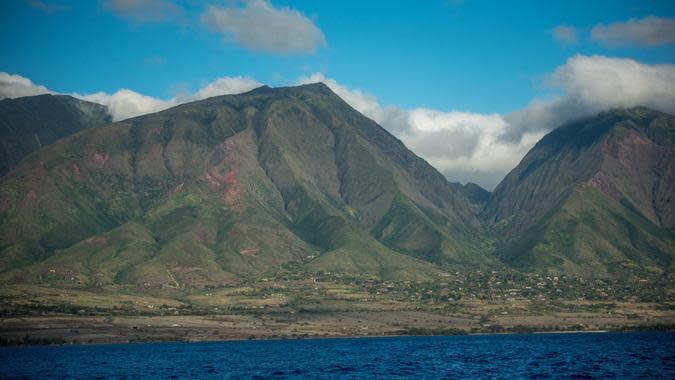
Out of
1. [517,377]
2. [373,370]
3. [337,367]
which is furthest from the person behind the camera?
[337,367]

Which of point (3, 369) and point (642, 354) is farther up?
point (642, 354)

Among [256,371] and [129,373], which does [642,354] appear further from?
[129,373]

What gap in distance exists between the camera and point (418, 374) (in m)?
151

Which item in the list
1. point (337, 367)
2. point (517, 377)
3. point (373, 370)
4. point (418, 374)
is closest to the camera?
point (517, 377)

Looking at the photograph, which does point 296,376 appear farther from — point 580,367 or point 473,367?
point 580,367

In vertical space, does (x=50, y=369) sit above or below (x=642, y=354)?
below

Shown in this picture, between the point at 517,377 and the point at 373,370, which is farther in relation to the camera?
the point at 373,370

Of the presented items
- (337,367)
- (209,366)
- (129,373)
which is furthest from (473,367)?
(129,373)

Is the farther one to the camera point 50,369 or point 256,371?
point 50,369

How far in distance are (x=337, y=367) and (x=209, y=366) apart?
31323 millimetres

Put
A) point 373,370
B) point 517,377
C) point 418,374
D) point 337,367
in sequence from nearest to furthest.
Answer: point 517,377 → point 418,374 → point 373,370 → point 337,367

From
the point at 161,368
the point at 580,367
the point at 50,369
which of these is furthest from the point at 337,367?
the point at 50,369

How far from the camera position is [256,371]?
16438 cm

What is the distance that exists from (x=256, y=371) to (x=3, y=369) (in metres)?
58.5
